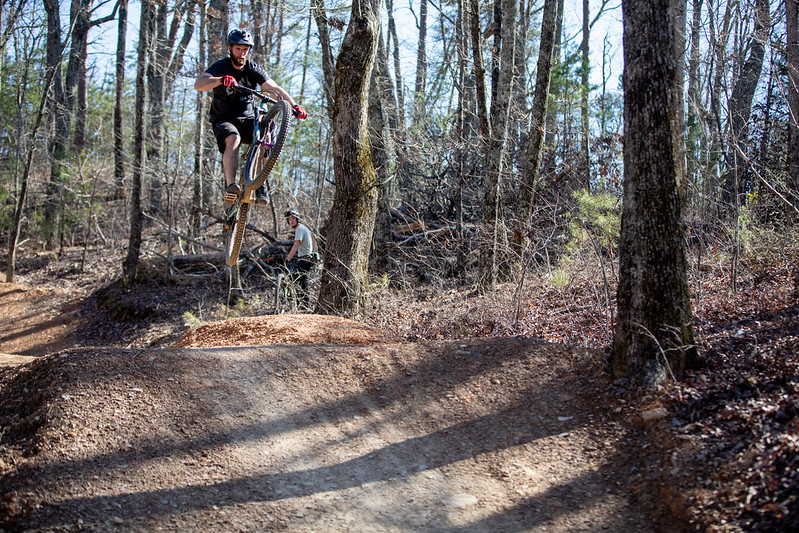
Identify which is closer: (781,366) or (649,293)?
(781,366)

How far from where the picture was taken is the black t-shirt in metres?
7.61

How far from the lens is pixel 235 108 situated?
7793mm

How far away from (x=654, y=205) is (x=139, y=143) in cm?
1525

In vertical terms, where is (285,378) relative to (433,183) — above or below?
below

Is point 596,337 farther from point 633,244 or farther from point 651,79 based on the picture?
point 651,79

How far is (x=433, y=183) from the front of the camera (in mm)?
15609

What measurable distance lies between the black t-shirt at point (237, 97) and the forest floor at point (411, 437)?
3.17 metres

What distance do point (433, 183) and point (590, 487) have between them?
11.8 metres

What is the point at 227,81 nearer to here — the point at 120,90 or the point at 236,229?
the point at 236,229

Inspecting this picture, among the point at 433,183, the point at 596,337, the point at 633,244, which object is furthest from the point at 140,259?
the point at 633,244

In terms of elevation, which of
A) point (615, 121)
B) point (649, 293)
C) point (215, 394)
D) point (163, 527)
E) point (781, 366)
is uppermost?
point (615, 121)

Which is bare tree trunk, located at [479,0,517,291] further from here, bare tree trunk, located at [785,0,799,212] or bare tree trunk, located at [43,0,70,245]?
bare tree trunk, located at [43,0,70,245]

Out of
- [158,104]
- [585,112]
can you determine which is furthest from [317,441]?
[158,104]

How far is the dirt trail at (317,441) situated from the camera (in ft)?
13.7
